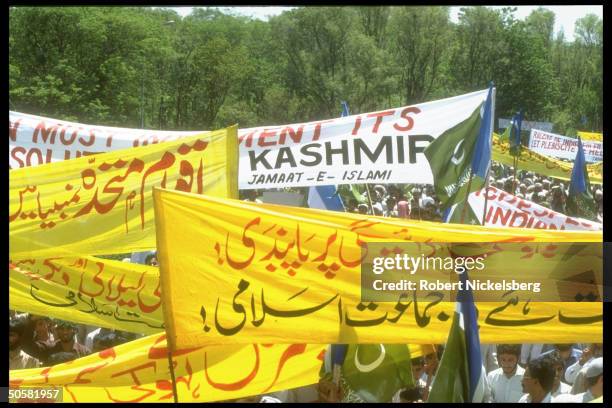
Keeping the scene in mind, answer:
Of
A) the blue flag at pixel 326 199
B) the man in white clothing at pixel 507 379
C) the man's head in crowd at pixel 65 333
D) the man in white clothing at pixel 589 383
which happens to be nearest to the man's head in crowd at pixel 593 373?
the man in white clothing at pixel 589 383

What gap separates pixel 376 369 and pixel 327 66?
3769 cm

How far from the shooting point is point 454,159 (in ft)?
26.9

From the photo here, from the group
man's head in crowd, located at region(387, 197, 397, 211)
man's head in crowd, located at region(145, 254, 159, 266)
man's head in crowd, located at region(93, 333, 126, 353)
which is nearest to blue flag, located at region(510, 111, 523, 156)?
man's head in crowd, located at region(387, 197, 397, 211)

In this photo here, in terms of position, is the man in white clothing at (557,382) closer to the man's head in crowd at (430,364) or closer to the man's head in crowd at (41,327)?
the man's head in crowd at (430,364)

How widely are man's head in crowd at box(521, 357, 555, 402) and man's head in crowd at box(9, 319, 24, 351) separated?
361 centimetres

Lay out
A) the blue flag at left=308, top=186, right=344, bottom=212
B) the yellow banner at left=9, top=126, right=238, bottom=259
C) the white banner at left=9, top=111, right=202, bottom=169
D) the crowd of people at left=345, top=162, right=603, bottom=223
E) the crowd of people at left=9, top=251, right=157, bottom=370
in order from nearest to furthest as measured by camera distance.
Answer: the yellow banner at left=9, top=126, right=238, bottom=259 < the crowd of people at left=9, top=251, right=157, bottom=370 < the white banner at left=9, top=111, right=202, bottom=169 < the blue flag at left=308, top=186, right=344, bottom=212 < the crowd of people at left=345, top=162, right=603, bottom=223

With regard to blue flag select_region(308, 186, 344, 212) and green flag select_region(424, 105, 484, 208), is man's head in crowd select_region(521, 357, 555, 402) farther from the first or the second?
blue flag select_region(308, 186, 344, 212)

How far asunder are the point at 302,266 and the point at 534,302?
1215 millimetres

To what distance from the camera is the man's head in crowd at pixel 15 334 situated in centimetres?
682

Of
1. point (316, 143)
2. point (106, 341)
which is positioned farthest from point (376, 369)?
point (316, 143)

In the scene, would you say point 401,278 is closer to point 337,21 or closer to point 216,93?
point 216,93

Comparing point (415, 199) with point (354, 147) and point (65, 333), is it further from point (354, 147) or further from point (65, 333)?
point (65, 333)

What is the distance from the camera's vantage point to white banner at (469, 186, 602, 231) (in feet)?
28.3

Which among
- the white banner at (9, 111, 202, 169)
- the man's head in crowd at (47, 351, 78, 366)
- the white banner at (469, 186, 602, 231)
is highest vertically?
the white banner at (9, 111, 202, 169)
